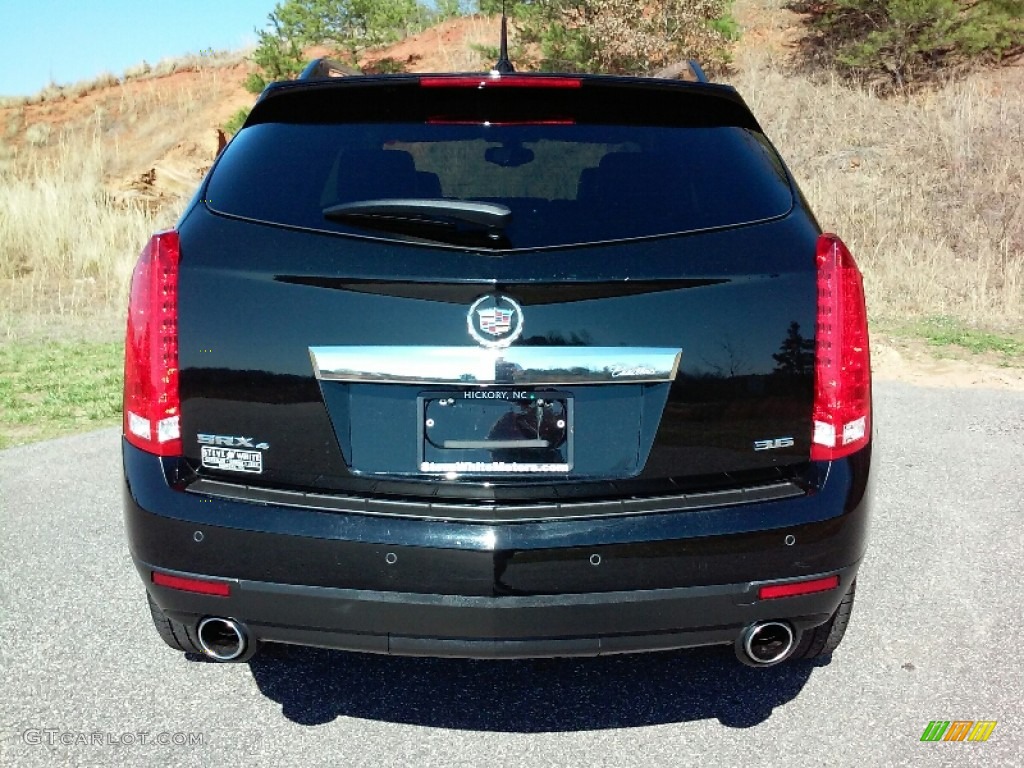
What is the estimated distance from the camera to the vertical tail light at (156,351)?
8.45ft

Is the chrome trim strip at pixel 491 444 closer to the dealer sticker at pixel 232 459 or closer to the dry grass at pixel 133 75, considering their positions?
the dealer sticker at pixel 232 459

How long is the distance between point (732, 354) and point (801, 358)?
0.19 metres

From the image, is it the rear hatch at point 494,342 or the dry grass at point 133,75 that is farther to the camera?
the dry grass at point 133,75

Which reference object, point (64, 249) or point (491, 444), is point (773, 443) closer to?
point (491, 444)

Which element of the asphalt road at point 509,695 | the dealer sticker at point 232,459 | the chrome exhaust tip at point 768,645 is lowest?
the asphalt road at point 509,695

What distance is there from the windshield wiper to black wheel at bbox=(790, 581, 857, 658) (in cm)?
147

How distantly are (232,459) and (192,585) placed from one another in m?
0.34

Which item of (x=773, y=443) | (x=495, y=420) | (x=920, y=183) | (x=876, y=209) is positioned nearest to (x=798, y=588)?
(x=773, y=443)

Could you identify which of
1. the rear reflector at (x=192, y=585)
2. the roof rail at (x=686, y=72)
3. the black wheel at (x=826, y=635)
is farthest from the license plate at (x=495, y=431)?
the roof rail at (x=686, y=72)

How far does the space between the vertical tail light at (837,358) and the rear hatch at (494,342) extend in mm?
37

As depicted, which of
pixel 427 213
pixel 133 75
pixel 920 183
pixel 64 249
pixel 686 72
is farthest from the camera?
pixel 133 75

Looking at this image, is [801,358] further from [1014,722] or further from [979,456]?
[979,456]

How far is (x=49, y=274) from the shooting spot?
570 inches

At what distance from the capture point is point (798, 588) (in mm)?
2625
